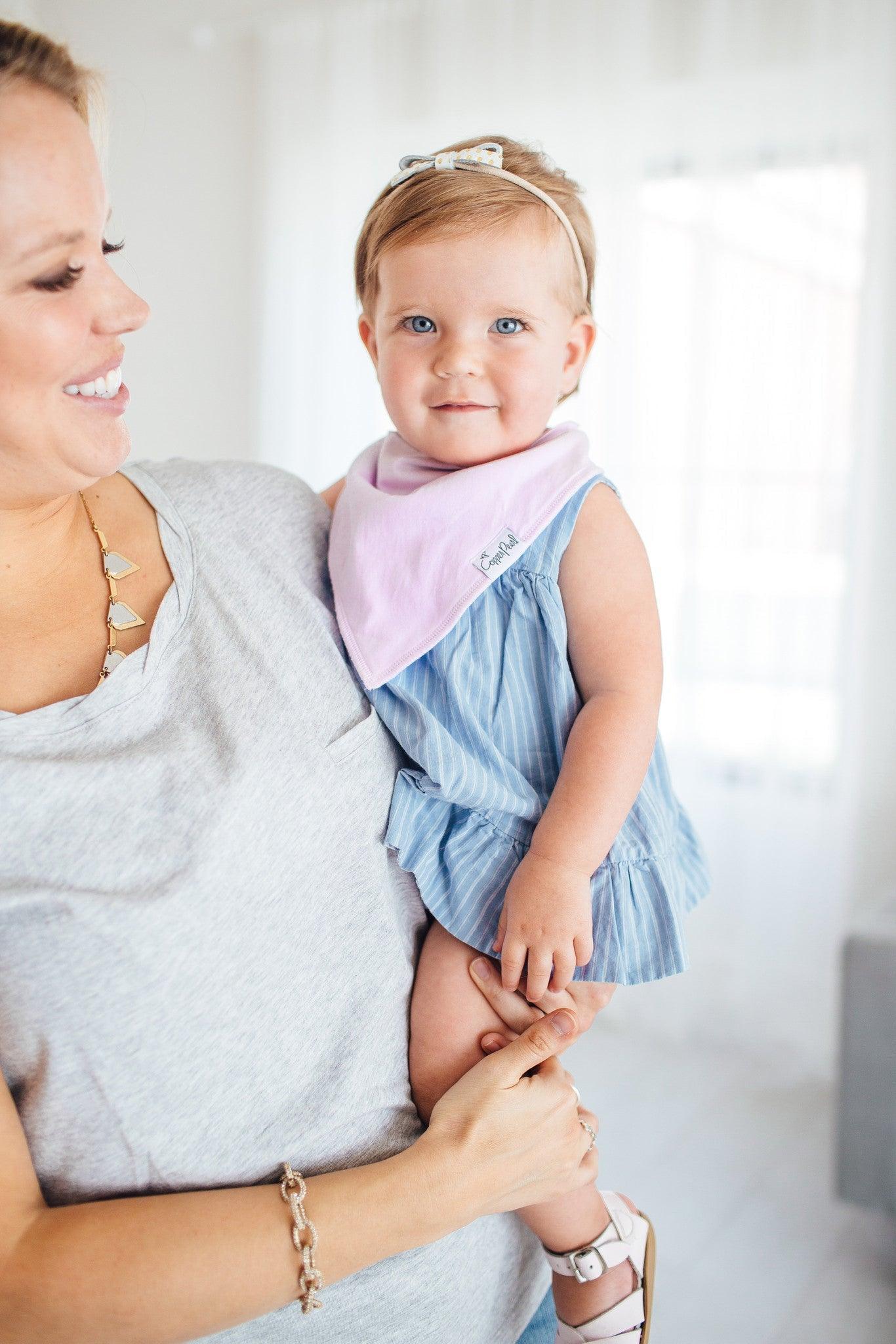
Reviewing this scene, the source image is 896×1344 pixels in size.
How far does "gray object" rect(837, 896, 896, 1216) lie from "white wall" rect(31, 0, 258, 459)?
2.82 meters

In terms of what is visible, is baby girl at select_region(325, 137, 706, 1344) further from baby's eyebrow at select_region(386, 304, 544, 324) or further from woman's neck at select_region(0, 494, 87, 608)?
woman's neck at select_region(0, 494, 87, 608)

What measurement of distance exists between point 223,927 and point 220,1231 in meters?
0.21

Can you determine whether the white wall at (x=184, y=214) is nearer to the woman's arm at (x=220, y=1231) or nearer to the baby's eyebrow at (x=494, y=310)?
the baby's eyebrow at (x=494, y=310)

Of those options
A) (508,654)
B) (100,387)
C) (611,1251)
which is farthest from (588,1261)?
(100,387)

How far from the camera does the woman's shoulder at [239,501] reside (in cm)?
106

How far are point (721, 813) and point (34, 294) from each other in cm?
294

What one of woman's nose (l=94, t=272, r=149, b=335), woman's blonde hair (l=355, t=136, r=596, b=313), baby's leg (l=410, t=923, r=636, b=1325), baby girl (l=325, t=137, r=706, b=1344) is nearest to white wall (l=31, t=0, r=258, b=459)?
woman's blonde hair (l=355, t=136, r=596, b=313)

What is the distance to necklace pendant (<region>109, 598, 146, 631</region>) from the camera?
949 millimetres

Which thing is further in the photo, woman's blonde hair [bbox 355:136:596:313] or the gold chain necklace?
woman's blonde hair [bbox 355:136:596:313]

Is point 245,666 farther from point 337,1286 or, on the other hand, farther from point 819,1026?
point 819,1026

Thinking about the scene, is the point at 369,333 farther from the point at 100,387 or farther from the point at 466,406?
the point at 100,387

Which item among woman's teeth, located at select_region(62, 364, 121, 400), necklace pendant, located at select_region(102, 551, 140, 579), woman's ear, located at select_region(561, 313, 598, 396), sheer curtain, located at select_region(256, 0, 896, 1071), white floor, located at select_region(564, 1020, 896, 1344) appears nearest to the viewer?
woman's teeth, located at select_region(62, 364, 121, 400)

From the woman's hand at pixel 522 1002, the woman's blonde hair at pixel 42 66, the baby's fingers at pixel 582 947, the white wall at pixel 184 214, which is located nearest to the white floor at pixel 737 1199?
the woman's hand at pixel 522 1002

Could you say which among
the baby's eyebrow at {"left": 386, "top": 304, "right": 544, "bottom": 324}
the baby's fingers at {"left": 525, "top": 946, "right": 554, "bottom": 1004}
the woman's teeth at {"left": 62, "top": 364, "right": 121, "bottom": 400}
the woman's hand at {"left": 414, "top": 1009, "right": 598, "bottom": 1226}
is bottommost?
the woman's hand at {"left": 414, "top": 1009, "right": 598, "bottom": 1226}
